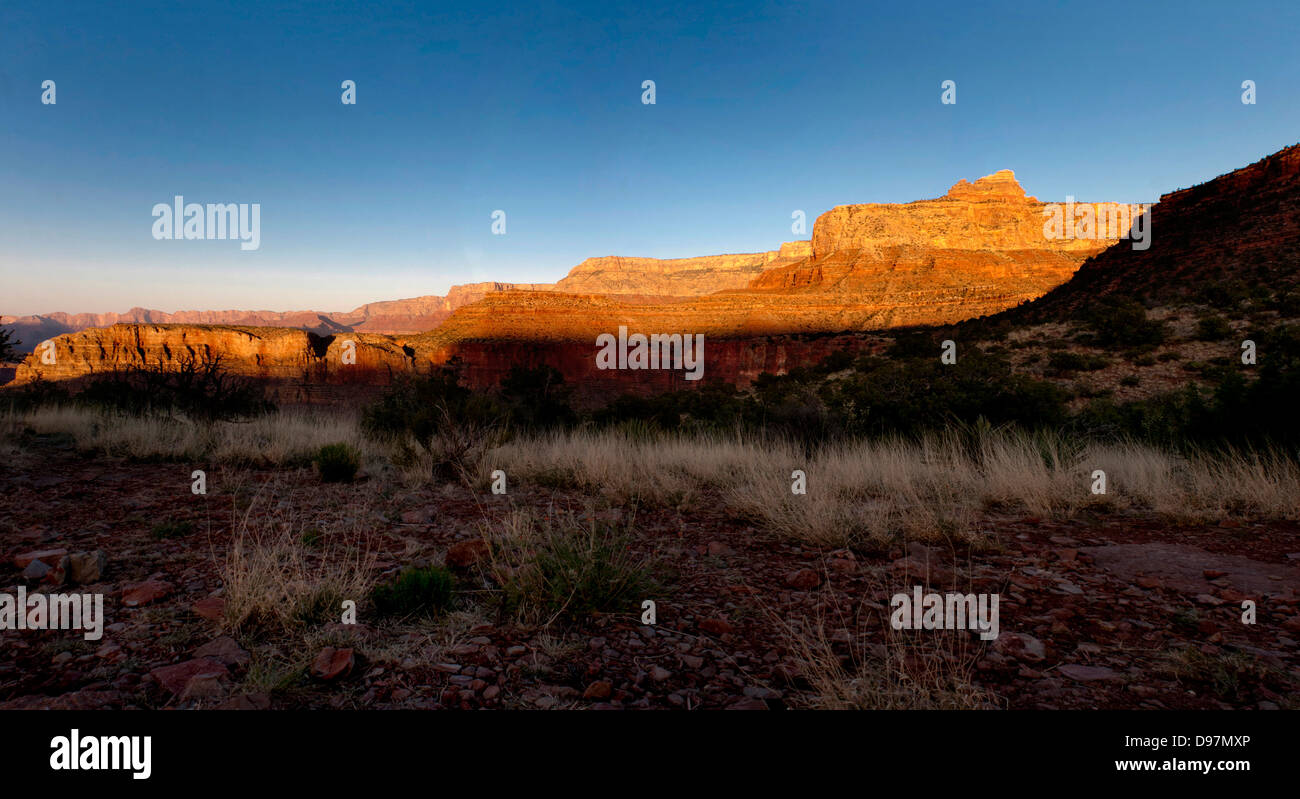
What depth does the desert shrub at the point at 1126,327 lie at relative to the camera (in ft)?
64.6

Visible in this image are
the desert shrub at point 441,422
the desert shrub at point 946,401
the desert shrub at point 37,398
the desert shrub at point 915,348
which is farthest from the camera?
the desert shrub at point 915,348

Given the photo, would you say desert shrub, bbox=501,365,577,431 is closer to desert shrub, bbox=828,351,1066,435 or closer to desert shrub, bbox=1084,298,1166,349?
desert shrub, bbox=828,351,1066,435

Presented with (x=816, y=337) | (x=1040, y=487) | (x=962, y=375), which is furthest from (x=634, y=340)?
(x=1040, y=487)

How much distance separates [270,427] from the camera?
865cm

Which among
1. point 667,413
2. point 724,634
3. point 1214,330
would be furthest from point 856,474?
point 1214,330

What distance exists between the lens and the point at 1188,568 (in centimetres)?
305

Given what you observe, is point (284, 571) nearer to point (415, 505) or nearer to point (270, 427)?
point (415, 505)

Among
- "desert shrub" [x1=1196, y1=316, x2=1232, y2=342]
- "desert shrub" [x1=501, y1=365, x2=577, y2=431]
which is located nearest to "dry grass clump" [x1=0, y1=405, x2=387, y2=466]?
"desert shrub" [x1=501, y1=365, x2=577, y2=431]

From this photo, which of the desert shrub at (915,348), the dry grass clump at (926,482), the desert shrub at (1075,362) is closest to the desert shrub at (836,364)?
the desert shrub at (915,348)

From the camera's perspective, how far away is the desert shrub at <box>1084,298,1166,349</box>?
19.7 meters

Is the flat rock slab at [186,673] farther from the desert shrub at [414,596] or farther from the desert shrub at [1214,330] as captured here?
the desert shrub at [1214,330]

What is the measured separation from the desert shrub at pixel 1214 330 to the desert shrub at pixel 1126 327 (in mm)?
1011

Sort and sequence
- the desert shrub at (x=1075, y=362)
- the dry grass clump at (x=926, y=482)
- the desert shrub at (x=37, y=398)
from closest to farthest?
the dry grass clump at (x=926, y=482) → the desert shrub at (x=37, y=398) → the desert shrub at (x=1075, y=362)

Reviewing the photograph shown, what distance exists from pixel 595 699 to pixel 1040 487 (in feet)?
15.0
